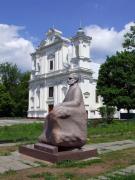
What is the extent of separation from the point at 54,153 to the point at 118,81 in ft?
119

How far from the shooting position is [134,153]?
10.8 m

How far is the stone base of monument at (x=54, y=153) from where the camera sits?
9.00 m

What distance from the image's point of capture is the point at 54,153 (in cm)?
908

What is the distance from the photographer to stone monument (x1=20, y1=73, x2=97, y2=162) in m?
9.30

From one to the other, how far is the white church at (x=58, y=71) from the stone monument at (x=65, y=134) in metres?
41.3

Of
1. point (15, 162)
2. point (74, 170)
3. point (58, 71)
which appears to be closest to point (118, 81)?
point (58, 71)

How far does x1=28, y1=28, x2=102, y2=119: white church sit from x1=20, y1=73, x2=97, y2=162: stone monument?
41.3 metres

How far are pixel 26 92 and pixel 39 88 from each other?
399 inches

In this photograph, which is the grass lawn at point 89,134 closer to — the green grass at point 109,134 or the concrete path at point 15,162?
the green grass at point 109,134

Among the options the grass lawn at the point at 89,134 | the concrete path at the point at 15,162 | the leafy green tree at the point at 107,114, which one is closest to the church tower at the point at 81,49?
the leafy green tree at the point at 107,114

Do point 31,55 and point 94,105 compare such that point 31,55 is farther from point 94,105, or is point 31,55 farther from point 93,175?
point 93,175

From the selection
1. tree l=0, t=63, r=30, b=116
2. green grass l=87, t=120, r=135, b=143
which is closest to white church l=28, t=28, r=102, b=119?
tree l=0, t=63, r=30, b=116

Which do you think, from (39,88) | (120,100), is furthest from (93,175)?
(39,88)

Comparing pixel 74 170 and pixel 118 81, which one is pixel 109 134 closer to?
pixel 74 170
